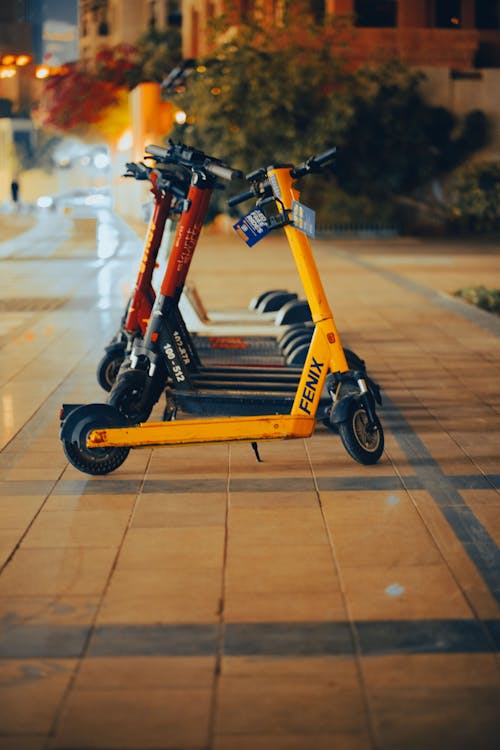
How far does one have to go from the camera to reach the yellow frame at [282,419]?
6645 mm

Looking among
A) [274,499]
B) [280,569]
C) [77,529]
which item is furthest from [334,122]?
[280,569]

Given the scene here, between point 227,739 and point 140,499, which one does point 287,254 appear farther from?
point 227,739

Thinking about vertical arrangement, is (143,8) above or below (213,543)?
above

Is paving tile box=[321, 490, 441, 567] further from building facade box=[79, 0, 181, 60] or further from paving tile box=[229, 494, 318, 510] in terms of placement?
building facade box=[79, 0, 181, 60]

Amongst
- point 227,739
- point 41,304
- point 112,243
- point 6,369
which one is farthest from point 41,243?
point 227,739

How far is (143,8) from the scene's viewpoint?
360ft

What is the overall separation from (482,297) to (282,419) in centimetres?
1011

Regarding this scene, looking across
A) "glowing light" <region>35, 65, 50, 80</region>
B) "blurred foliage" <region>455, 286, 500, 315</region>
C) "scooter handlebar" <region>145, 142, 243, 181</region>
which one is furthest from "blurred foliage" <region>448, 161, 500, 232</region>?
"scooter handlebar" <region>145, 142, 243, 181</region>

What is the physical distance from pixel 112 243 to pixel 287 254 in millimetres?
5799

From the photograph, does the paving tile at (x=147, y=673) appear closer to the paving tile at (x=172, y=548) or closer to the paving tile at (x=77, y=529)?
the paving tile at (x=172, y=548)

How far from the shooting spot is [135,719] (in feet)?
12.2

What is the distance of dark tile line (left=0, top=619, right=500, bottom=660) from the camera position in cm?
426

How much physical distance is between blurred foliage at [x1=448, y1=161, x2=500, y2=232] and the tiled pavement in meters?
24.3

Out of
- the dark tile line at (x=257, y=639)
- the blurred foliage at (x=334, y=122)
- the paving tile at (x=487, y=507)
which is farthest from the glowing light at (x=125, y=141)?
the dark tile line at (x=257, y=639)
